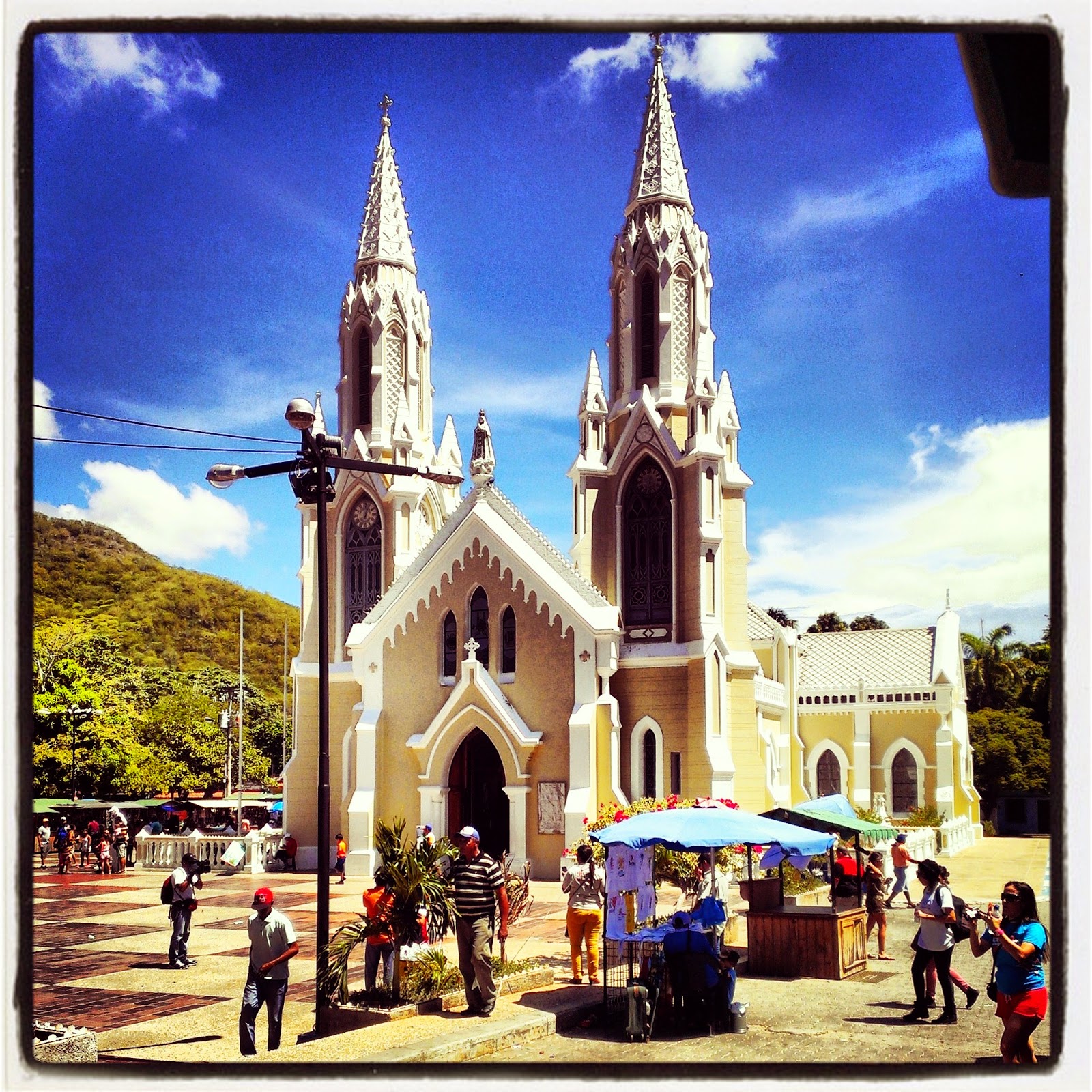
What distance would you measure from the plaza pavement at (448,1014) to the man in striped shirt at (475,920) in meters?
0.22

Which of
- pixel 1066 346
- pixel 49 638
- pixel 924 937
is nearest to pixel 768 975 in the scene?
pixel 924 937

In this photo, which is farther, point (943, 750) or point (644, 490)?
point (943, 750)

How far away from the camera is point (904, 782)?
4012 centimetres

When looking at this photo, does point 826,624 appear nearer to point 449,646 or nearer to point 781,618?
point 781,618

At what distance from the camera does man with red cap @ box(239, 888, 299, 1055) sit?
445 inches

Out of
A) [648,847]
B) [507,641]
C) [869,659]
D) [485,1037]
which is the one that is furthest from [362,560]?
[485,1037]

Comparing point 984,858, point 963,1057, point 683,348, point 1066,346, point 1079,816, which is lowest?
point 984,858

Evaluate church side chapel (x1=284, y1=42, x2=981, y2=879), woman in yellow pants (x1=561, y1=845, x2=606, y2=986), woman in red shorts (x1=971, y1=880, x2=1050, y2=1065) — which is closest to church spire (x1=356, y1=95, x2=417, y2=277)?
church side chapel (x1=284, y1=42, x2=981, y2=879)

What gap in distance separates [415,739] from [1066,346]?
21876 millimetres

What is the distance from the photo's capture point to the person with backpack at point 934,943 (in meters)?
12.4

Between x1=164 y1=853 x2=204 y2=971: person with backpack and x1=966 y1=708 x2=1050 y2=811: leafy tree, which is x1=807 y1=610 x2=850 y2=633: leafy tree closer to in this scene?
x1=966 y1=708 x2=1050 y2=811: leafy tree

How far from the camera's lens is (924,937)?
1252 cm

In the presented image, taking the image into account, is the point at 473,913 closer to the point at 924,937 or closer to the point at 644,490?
the point at 924,937

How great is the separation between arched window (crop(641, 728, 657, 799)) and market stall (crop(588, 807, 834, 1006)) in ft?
42.1
